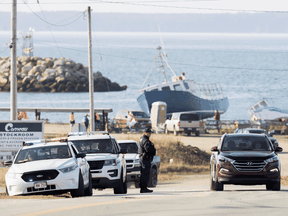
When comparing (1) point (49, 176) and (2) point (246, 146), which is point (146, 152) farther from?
(2) point (246, 146)

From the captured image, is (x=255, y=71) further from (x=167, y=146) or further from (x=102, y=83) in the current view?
(x=167, y=146)

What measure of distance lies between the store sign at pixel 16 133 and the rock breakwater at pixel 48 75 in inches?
3652

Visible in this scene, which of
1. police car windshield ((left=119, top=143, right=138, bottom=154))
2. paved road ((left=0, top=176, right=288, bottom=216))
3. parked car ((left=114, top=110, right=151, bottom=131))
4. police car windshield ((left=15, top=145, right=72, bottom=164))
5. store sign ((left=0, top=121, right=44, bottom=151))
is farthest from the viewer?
parked car ((left=114, top=110, right=151, bottom=131))

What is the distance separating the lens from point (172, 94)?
61.2 metres

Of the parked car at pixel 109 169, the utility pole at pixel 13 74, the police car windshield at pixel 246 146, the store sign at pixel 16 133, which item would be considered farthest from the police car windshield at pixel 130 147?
the utility pole at pixel 13 74

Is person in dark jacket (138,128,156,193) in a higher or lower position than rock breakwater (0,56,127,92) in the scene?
lower

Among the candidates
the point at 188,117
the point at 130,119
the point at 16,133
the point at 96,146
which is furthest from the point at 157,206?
the point at 130,119

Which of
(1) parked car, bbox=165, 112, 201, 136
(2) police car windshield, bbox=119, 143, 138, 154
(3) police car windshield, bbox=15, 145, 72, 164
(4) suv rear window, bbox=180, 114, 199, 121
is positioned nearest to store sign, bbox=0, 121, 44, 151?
(2) police car windshield, bbox=119, 143, 138, 154

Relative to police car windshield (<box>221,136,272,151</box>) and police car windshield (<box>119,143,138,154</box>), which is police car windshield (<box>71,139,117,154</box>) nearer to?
police car windshield (<box>221,136,272,151</box>)

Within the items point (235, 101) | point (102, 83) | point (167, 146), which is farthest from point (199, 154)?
point (102, 83)

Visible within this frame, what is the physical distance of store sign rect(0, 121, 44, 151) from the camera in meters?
22.1

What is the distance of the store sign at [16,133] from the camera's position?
72.6ft

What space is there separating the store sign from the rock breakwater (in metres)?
92.8

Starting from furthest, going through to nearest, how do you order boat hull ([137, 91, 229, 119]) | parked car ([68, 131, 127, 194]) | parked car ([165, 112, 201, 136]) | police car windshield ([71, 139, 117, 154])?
boat hull ([137, 91, 229, 119]), parked car ([165, 112, 201, 136]), police car windshield ([71, 139, 117, 154]), parked car ([68, 131, 127, 194])
